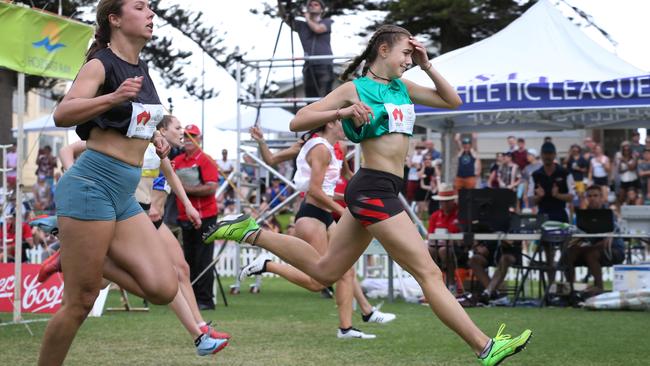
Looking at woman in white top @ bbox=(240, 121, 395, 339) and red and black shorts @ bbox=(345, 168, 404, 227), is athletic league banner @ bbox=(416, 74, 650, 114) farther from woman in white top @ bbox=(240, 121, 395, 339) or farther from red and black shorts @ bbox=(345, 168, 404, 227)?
red and black shorts @ bbox=(345, 168, 404, 227)

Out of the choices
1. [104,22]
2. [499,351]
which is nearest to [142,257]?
[104,22]

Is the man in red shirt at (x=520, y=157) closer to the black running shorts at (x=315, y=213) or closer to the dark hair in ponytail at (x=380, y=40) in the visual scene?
the black running shorts at (x=315, y=213)

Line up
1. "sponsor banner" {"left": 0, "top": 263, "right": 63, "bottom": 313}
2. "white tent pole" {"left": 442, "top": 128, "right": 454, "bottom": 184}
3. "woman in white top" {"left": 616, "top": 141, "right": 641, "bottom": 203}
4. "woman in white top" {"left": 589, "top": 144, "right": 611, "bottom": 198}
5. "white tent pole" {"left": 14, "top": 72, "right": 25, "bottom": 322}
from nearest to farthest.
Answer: "white tent pole" {"left": 14, "top": 72, "right": 25, "bottom": 322}, "sponsor banner" {"left": 0, "top": 263, "right": 63, "bottom": 313}, "white tent pole" {"left": 442, "top": 128, "right": 454, "bottom": 184}, "woman in white top" {"left": 616, "top": 141, "right": 641, "bottom": 203}, "woman in white top" {"left": 589, "top": 144, "right": 611, "bottom": 198}

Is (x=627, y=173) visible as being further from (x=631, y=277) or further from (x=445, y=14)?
(x=445, y=14)

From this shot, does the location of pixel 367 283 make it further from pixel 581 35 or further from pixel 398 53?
pixel 398 53

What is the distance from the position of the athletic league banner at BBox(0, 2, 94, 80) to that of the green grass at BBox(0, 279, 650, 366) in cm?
245

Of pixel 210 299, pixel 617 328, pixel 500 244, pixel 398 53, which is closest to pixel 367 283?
pixel 500 244

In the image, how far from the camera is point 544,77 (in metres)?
12.8

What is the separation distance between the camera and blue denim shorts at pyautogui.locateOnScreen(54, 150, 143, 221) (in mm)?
5043

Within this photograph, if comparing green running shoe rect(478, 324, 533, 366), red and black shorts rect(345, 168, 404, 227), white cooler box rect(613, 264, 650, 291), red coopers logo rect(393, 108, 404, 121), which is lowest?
white cooler box rect(613, 264, 650, 291)

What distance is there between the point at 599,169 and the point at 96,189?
16.3 metres

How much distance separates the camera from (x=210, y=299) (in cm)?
1227

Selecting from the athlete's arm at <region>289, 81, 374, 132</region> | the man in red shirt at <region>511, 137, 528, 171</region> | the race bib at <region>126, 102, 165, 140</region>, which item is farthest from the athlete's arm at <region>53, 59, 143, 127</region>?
the man in red shirt at <region>511, 137, 528, 171</region>

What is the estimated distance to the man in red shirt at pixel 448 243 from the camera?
45.5ft
